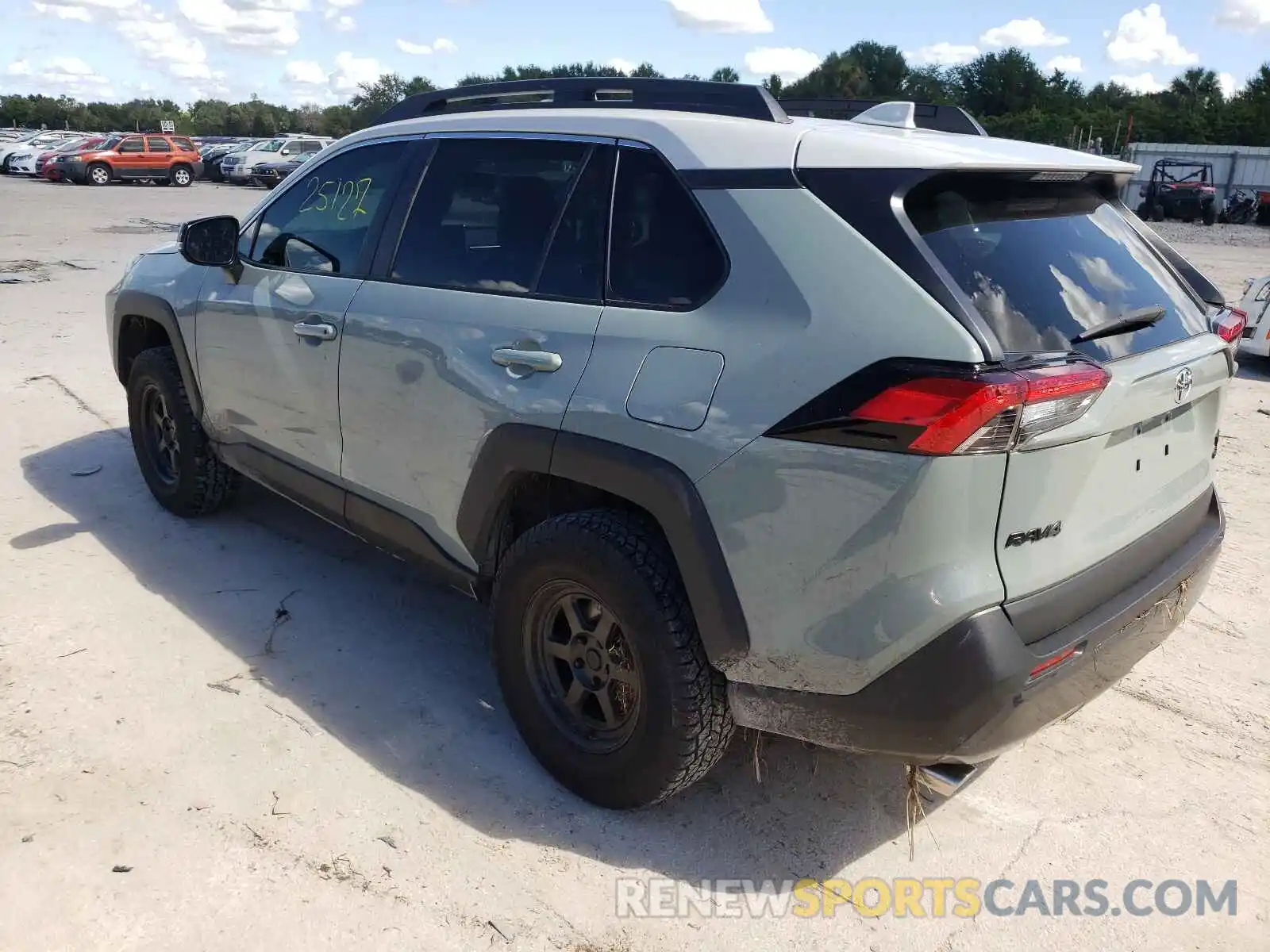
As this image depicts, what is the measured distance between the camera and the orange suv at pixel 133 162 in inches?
1214

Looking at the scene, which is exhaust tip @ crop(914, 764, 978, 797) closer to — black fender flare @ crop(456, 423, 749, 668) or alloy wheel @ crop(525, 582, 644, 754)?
black fender flare @ crop(456, 423, 749, 668)

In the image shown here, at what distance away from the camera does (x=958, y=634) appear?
2.12 meters

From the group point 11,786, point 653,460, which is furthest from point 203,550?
point 653,460

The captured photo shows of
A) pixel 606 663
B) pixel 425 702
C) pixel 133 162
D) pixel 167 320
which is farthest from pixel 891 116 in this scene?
pixel 133 162

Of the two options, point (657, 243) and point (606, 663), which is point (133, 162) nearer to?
point (657, 243)

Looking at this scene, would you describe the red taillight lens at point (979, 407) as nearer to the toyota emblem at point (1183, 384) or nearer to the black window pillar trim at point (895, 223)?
the black window pillar trim at point (895, 223)

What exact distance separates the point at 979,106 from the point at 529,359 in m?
73.4

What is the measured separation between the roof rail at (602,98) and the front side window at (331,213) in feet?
0.78

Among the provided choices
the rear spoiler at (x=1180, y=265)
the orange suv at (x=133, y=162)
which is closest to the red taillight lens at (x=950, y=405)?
the rear spoiler at (x=1180, y=265)

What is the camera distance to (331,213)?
12.3 feet

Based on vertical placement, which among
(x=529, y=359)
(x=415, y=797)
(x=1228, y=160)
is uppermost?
(x=1228, y=160)

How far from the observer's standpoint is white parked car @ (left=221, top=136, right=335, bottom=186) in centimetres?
3247

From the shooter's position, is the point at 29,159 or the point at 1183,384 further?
the point at 29,159

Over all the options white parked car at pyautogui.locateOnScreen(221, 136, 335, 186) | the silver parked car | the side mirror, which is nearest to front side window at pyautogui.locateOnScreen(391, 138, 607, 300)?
the silver parked car
